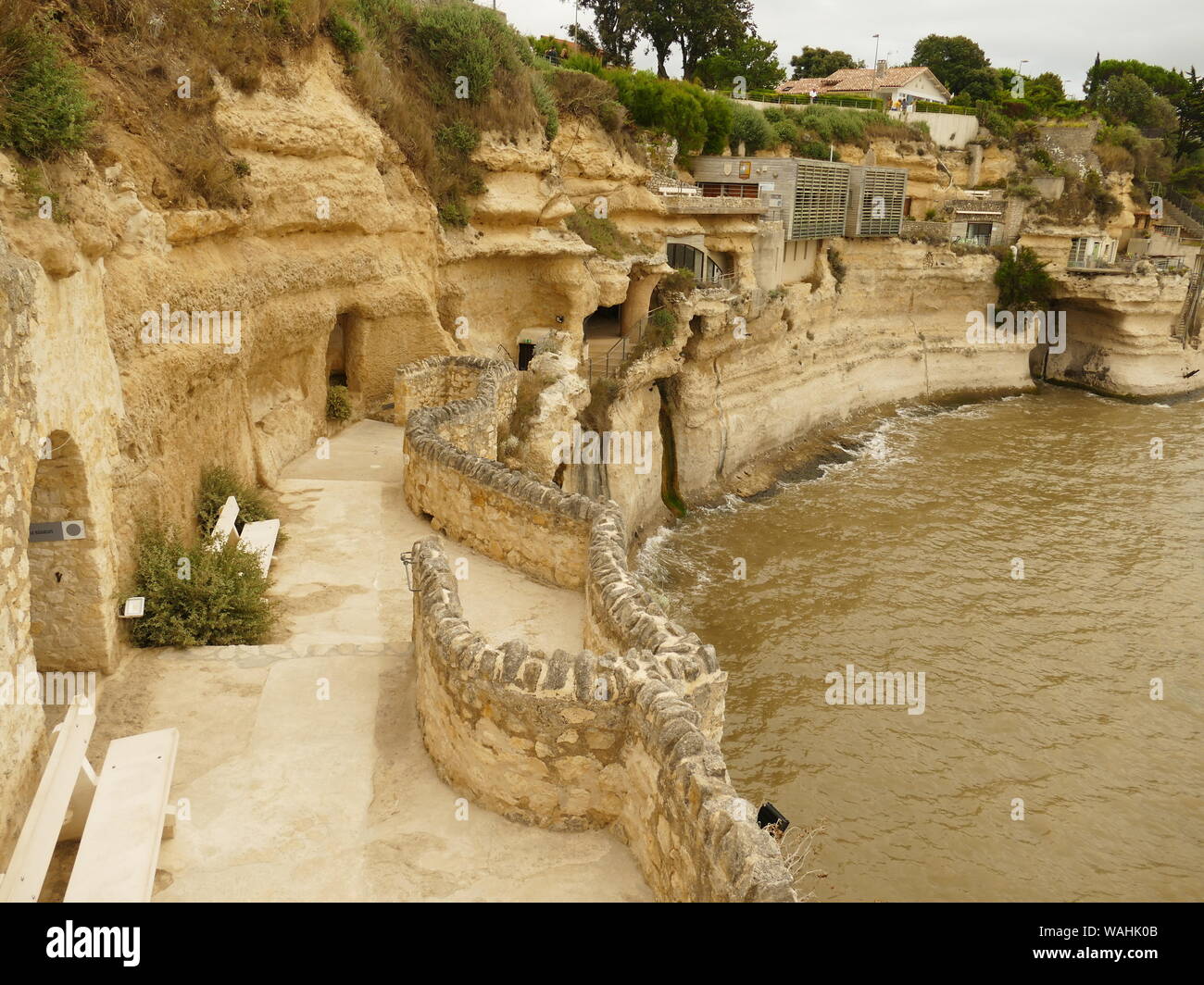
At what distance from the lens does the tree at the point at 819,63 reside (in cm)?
5712

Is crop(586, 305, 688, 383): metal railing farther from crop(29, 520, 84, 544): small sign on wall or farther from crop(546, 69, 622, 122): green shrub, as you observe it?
crop(29, 520, 84, 544): small sign on wall

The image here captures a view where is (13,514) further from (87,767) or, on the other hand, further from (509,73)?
(509,73)

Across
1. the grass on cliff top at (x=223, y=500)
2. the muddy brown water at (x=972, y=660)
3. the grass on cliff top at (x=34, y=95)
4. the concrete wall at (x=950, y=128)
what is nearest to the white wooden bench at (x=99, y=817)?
the grass on cliff top at (x=223, y=500)

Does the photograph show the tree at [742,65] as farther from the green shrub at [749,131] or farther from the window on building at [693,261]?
the window on building at [693,261]

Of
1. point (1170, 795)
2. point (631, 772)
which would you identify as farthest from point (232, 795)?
point (1170, 795)

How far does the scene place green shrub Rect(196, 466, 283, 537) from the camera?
35.6ft

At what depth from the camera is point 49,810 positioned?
5.50 m

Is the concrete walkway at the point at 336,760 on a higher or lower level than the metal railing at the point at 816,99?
lower

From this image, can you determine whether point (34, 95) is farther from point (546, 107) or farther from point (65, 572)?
point (546, 107)

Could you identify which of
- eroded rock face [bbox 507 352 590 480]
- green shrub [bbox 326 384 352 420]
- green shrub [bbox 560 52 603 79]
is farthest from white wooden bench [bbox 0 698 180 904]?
green shrub [bbox 560 52 603 79]

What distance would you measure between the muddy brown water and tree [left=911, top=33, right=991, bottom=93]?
35725 millimetres

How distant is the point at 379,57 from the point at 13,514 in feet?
46.7

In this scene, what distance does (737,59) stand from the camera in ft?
137

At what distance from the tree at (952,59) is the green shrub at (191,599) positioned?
57624 millimetres
